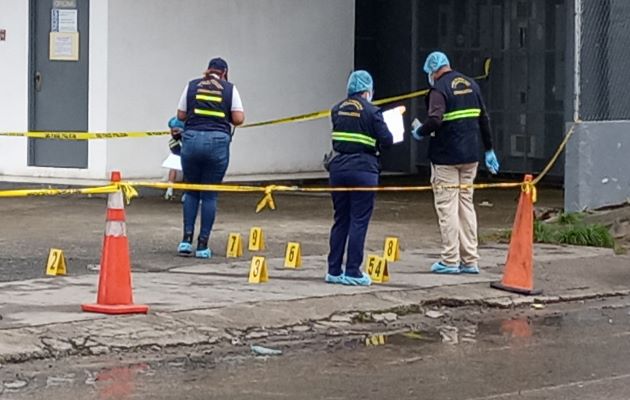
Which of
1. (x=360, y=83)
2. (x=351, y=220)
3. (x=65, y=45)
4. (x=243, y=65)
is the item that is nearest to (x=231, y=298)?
(x=351, y=220)

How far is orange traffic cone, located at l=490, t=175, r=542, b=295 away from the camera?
12.1 metres

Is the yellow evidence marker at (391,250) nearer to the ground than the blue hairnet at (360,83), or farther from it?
nearer to the ground

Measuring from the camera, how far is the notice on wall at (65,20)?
19859 millimetres

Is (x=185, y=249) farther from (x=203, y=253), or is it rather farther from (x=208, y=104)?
(x=208, y=104)

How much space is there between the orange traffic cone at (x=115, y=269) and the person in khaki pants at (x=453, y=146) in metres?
3.21

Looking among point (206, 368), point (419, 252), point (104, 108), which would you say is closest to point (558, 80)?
point (104, 108)

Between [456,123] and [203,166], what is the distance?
2406 millimetres

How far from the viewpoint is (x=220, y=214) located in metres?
17.5

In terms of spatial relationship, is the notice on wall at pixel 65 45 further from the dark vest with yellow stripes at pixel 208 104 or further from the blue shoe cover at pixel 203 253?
the blue shoe cover at pixel 203 253

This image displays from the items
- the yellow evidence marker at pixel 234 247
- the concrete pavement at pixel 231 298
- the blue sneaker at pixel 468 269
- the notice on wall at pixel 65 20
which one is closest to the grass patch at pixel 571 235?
the concrete pavement at pixel 231 298

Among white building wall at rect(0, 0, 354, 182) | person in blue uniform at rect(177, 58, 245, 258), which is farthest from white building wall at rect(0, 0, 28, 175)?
person in blue uniform at rect(177, 58, 245, 258)

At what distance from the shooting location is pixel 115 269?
10148 mm

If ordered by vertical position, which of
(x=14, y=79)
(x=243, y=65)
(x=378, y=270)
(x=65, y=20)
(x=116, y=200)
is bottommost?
(x=378, y=270)

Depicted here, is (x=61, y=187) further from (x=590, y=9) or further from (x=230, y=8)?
(x=590, y=9)
